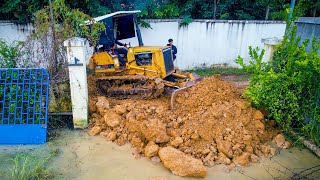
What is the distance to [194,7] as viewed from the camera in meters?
12.9

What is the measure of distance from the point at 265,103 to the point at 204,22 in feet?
21.0

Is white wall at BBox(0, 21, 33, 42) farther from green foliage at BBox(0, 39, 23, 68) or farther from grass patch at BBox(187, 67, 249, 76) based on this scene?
grass patch at BBox(187, 67, 249, 76)

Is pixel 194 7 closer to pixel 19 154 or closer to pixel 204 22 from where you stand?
pixel 204 22

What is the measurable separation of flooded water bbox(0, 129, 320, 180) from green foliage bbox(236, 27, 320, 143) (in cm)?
82

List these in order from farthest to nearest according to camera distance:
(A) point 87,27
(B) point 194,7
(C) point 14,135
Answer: (B) point 194,7
(A) point 87,27
(C) point 14,135

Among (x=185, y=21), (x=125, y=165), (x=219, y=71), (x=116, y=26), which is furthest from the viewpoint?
(x=219, y=71)

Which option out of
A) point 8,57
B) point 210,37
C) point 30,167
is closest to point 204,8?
point 210,37

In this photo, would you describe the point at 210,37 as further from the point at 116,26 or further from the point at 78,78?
the point at 78,78

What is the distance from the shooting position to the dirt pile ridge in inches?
233

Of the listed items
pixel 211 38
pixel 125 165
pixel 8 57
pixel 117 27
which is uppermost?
pixel 117 27

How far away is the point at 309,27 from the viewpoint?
704 centimetres

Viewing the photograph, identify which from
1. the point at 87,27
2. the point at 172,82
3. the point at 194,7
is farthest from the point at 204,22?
the point at 87,27

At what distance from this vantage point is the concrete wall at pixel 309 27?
6.73 meters

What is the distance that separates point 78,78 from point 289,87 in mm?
5133
